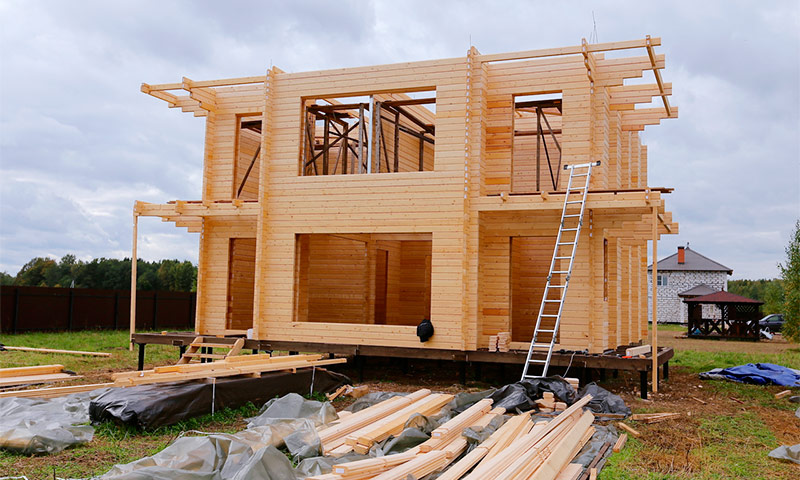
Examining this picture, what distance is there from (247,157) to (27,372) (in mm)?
8003

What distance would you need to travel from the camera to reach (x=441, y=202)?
1281cm

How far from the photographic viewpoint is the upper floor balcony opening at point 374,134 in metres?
14.1

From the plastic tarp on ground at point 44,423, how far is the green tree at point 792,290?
23.4 meters

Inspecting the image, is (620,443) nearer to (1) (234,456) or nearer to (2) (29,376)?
(1) (234,456)

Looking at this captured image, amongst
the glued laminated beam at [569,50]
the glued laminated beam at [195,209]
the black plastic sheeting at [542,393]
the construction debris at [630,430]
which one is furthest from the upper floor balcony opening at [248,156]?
the construction debris at [630,430]

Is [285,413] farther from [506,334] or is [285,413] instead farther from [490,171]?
[490,171]

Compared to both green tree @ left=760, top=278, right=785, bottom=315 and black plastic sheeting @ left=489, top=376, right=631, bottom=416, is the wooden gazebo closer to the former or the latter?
green tree @ left=760, top=278, right=785, bottom=315

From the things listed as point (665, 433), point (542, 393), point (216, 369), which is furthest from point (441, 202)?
point (665, 433)

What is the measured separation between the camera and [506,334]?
12414 millimetres

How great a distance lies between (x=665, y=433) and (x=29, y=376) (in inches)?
368

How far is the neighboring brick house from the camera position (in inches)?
1704

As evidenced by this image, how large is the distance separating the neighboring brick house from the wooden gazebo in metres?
12.9

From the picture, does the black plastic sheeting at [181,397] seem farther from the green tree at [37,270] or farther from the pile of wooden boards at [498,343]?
the green tree at [37,270]

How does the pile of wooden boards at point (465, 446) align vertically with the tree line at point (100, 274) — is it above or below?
below
